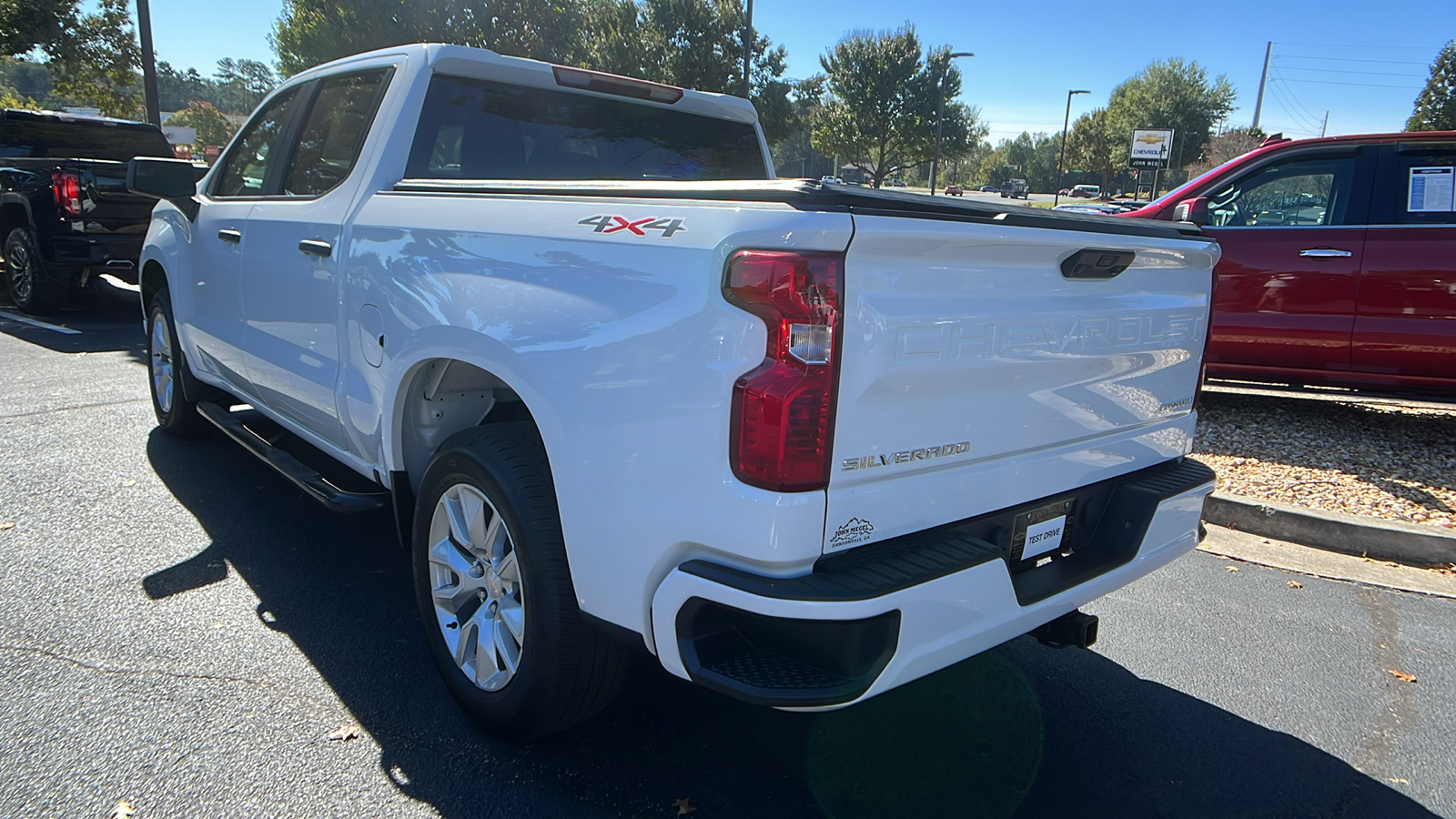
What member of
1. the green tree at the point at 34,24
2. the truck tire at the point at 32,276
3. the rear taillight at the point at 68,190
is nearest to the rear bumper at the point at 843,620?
the rear taillight at the point at 68,190

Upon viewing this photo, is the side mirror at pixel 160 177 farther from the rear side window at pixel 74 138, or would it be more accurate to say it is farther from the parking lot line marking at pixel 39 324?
the rear side window at pixel 74 138

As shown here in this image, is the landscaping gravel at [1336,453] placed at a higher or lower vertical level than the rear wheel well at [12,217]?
lower

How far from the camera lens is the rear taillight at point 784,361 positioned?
1.83 m

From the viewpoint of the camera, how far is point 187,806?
235 cm

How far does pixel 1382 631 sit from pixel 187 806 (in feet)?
13.8

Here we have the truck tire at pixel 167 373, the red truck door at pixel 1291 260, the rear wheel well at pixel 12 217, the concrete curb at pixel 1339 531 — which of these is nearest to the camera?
the concrete curb at pixel 1339 531

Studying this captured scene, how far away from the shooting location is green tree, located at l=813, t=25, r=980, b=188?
43781 millimetres

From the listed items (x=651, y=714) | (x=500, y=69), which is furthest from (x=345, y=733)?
(x=500, y=69)

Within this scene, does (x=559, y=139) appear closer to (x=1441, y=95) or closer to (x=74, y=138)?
(x=74, y=138)

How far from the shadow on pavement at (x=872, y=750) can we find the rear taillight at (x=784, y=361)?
1.12 metres

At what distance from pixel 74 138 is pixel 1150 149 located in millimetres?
43072

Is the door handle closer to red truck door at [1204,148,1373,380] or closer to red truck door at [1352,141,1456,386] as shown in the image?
red truck door at [1204,148,1373,380]

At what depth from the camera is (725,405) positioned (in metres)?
1.85

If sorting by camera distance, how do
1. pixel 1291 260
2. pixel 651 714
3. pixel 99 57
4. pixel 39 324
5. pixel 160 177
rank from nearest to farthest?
pixel 651 714 → pixel 160 177 → pixel 1291 260 → pixel 39 324 → pixel 99 57
